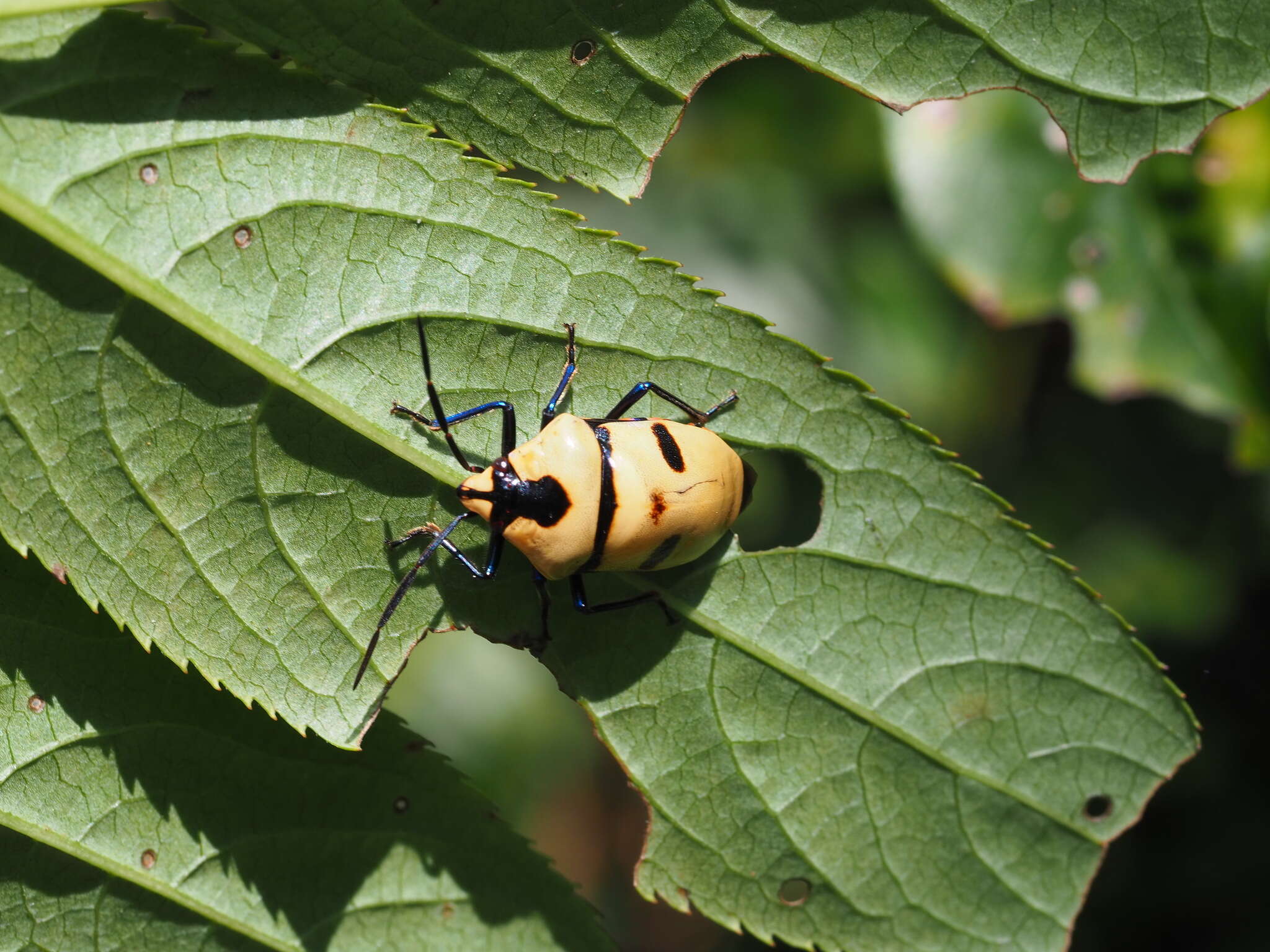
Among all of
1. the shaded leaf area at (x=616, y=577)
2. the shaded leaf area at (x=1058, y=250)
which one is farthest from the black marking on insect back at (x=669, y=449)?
the shaded leaf area at (x=1058, y=250)

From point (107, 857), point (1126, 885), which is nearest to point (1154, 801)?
point (1126, 885)

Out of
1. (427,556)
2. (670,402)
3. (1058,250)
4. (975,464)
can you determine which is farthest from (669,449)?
(975,464)

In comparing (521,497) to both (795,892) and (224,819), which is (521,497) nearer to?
(224,819)

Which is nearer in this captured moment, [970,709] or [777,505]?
[970,709]

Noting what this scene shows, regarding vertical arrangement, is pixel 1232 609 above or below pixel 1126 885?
above

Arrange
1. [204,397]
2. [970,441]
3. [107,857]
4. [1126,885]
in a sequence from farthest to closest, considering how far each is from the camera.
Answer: [970,441]
[1126,885]
[107,857]
[204,397]

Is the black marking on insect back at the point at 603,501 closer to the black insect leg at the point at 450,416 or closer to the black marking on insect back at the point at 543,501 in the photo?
the black marking on insect back at the point at 543,501

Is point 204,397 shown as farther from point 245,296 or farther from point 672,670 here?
point 672,670
